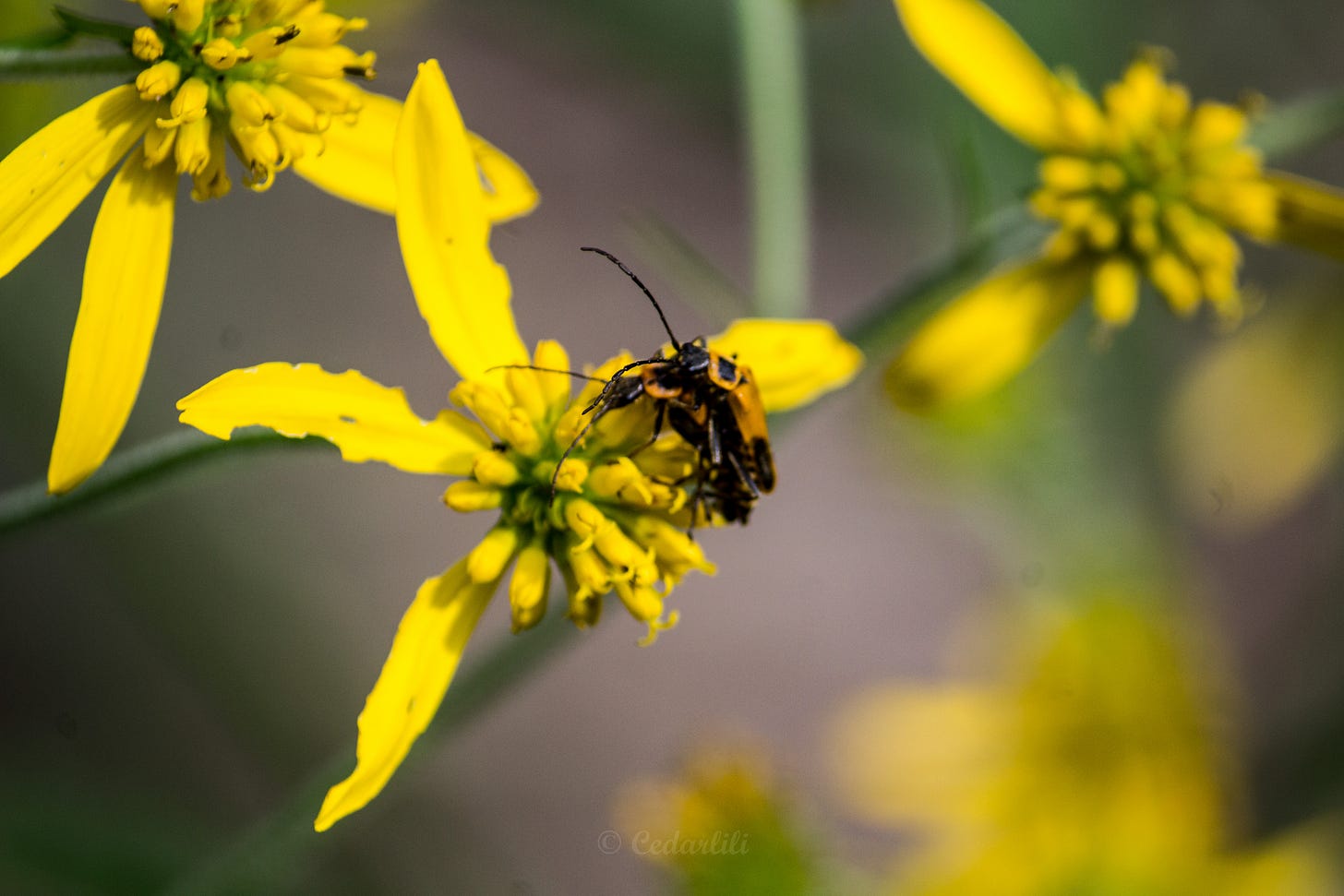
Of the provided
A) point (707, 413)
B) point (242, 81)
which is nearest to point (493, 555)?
point (707, 413)

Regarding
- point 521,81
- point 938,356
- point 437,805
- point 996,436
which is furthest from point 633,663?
point 938,356

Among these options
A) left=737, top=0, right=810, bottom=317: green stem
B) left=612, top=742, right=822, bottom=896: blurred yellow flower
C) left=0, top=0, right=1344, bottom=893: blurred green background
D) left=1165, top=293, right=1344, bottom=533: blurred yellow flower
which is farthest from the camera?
left=1165, top=293, right=1344, bottom=533: blurred yellow flower

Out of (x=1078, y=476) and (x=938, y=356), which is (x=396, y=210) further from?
(x=1078, y=476)

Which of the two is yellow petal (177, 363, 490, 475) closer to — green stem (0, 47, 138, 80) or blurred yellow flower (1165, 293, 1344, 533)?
green stem (0, 47, 138, 80)

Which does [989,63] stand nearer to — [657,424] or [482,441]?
[657,424]

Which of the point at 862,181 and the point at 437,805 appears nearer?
the point at 437,805

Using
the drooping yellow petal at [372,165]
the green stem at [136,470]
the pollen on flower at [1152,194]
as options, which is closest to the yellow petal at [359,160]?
the drooping yellow petal at [372,165]

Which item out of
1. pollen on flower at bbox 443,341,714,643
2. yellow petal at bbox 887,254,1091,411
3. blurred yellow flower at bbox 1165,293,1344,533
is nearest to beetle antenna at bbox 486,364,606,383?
pollen on flower at bbox 443,341,714,643
